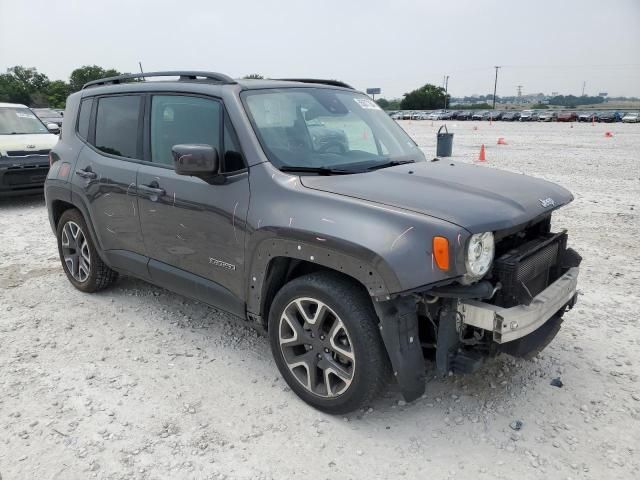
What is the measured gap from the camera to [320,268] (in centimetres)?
311

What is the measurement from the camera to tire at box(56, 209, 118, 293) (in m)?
4.76

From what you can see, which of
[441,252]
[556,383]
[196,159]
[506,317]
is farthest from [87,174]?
[556,383]

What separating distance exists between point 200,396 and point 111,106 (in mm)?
2590

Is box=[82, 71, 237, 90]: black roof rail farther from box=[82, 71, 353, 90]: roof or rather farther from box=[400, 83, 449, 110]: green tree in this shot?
box=[400, 83, 449, 110]: green tree

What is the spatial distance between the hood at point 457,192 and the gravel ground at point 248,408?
1.20 m

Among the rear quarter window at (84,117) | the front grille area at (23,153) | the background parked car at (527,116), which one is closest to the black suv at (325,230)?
the rear quarter window at (84,117)

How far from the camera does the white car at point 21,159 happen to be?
28.8 ft

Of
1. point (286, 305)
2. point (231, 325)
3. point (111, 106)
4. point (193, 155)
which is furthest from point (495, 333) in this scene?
point (111, 106)

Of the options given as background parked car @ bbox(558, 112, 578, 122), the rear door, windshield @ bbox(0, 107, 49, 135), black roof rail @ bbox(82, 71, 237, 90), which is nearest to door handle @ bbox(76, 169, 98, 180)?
the rear door

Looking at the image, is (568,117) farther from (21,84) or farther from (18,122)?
(21,84)

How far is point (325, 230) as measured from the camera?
2.80 meters

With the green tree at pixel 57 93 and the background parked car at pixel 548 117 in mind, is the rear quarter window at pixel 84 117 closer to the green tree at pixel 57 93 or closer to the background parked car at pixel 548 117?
the background parked car at pixel 548 117

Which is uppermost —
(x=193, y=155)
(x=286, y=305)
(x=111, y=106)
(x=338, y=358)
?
(x=111, y=106)

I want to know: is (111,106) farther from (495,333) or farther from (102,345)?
(495,333)
